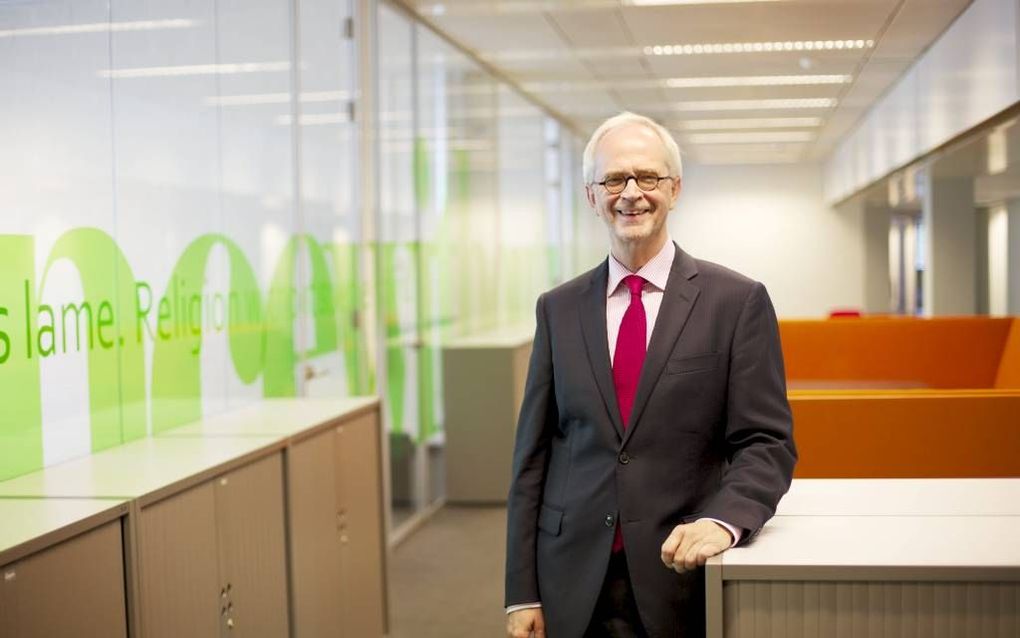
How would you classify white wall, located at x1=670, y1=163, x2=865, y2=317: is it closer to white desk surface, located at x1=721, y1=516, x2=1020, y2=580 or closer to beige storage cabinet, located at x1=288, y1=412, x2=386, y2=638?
beige storage cabinet, located at x1=288, y1=412, x2=386, y2=638

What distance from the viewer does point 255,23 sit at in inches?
197

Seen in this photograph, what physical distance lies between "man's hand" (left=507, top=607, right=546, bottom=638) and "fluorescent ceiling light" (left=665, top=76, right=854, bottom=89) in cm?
825

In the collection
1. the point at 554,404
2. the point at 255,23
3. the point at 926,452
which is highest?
the point at 255,23

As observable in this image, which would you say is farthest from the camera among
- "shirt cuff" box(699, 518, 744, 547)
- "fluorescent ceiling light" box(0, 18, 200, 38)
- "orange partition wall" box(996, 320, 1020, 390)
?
"orange partition wall" box(996, 320, 1020, 390)

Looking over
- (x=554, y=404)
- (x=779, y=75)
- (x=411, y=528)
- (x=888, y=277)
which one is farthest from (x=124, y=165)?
(x=888, y=277)

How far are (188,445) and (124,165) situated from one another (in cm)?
94

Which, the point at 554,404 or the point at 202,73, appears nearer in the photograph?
the point at 554,404

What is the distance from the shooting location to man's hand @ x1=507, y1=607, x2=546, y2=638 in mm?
2240

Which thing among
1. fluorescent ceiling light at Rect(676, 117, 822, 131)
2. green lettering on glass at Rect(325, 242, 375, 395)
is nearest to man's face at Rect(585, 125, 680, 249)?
green lettering on glass at Rect(325, 242, 375, 395)

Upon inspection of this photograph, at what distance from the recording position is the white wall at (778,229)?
19.2 metres

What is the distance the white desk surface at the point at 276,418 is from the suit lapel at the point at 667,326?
2087 millimetres

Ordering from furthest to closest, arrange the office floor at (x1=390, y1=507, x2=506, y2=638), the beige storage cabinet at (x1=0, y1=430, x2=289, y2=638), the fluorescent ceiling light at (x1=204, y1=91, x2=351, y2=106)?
the office floor at (x1=390, y1=507, x2=506, y2=638) < the fluorescent ceiling light at (x1=204, y1=91, x2=351, y2=106) < the beige storage cabinet at (x1=0, y1=430, x2=289, y2=638)

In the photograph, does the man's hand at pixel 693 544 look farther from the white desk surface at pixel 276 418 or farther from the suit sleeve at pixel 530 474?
the white desk surface at pixel 276 418

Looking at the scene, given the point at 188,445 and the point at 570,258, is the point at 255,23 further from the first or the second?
the point at 570,258
